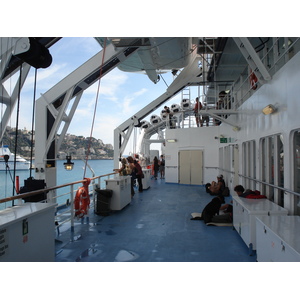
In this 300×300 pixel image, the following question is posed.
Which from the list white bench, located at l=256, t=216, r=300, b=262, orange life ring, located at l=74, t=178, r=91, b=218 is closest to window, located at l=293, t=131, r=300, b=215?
white bench, located at l=256, t=216, r=300, b=262

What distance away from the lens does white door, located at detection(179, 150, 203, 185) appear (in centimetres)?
1212

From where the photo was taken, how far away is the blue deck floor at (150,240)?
3604mm

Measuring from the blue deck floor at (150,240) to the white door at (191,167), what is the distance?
19.1 feet

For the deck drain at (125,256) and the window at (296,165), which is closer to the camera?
the deck drain at (125,256)

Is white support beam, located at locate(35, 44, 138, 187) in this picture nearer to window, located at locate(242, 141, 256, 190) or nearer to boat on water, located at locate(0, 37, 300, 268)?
boat on water, located at locate(0, 37, 300, 268)

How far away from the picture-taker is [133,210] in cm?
664

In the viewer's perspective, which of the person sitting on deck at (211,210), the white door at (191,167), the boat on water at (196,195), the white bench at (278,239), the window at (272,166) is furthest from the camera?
the white door at (191,167)

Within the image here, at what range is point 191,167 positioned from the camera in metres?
12.3

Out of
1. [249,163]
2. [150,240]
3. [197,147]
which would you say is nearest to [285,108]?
[249,163]

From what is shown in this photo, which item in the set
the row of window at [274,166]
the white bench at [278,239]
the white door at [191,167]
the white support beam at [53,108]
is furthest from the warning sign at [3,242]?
the white door at [191,167]

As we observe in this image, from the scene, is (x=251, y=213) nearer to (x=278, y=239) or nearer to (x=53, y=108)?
(x=278, y=239)

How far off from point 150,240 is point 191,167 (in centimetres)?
831

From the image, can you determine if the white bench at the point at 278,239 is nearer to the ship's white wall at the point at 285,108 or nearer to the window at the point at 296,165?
the window at the point at 296,165

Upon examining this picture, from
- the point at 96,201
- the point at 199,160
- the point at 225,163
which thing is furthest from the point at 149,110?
the point at 96,201
